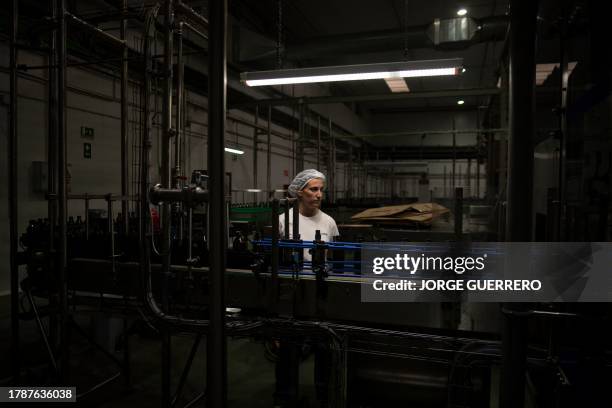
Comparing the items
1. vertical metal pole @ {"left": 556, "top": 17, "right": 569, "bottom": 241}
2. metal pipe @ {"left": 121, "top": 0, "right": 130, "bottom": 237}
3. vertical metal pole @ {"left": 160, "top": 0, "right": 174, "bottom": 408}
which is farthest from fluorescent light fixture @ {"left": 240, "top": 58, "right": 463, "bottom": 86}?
vertical metal pole @ {"left": 160, "top": 0, "right": 174, "bottom": 408}

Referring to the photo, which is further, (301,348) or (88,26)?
(301,348)

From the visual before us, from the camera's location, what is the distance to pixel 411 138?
42.4 ft

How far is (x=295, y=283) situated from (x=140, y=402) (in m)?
1.45

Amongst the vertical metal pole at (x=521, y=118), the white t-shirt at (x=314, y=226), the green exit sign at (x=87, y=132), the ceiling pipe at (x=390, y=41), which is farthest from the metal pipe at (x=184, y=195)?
the ceiling pipe at (x=390, y=41)

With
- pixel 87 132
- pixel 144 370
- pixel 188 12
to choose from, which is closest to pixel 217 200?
pixel 188 12

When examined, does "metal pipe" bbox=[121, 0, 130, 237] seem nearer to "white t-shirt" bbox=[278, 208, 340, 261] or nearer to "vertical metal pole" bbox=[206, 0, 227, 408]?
"white t-shirt" bbox=[278, 208, 340, 261]

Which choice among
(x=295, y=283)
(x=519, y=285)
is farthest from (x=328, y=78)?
(x=519, y=285)

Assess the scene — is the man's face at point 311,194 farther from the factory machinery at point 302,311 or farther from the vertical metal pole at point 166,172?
the vertical metal pole at point 166,172

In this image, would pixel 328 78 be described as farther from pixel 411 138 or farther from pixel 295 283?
pixel 411 138

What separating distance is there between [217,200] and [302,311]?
93 cm

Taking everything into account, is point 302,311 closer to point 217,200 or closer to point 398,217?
point 217,200

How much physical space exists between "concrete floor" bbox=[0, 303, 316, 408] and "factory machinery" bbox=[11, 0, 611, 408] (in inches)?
16.2

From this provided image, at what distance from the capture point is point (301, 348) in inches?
87.4

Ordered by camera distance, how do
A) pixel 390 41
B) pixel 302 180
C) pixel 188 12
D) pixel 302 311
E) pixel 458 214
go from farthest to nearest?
pixel 390 41 < pixel 302 180 < pixel 188 12 < pixel 302 311 < pixel 458 214
